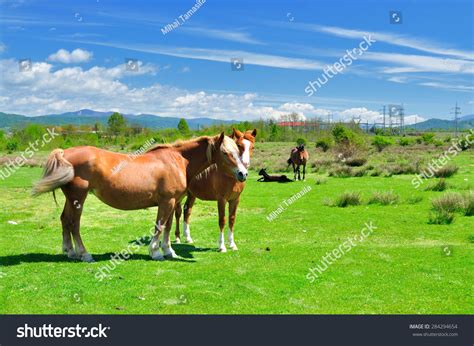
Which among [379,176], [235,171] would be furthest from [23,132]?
[235,171]

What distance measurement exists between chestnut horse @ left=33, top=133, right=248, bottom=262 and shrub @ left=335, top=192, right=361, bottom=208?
9262 millimetres

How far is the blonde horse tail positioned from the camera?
8297 mm

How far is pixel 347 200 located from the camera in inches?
703

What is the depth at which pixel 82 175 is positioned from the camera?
858cm

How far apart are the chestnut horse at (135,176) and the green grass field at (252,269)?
2.68 feet

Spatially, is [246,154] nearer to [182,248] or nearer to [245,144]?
[245,144]

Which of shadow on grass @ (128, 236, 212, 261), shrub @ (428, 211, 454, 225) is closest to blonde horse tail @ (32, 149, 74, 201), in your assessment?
shadow on grass @ (128, 236, 212, 261)

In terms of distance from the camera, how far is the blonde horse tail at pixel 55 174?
830cm

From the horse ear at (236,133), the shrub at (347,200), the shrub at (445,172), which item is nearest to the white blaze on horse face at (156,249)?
the horse ear at (236,133)

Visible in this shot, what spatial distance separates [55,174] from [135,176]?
4.96 feet

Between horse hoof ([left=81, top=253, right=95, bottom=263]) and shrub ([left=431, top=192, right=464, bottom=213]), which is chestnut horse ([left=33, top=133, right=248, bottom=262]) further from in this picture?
shrub ([left=431, top=192, right=464, bottom=213])

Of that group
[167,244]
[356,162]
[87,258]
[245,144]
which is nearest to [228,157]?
[245,144]

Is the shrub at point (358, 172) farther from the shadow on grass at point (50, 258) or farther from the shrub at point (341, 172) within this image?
the shadow on grass at point (50, 258)

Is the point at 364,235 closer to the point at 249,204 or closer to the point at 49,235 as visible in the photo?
the point at 249,204
